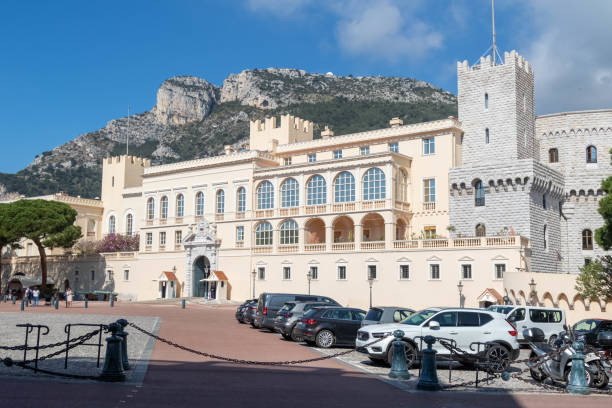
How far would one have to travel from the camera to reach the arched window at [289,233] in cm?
5378

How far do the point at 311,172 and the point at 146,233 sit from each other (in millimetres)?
20879

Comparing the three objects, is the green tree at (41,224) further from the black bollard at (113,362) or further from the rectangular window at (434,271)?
the black bollard at (113,362)

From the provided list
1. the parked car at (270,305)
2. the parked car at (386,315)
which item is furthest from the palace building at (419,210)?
the parked car at (386,315)

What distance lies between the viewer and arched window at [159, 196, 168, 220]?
209 ft

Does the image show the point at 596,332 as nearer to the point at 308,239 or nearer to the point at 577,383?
the point at 577,383

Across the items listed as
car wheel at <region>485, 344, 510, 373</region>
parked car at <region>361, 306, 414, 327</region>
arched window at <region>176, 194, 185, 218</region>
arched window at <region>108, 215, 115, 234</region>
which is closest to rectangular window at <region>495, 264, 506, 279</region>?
parked car at <region>361, 306, 414, 327</region>

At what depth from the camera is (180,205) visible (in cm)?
6262

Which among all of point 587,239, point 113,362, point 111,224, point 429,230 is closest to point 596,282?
point 587,239

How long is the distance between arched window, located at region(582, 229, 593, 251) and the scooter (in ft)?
117

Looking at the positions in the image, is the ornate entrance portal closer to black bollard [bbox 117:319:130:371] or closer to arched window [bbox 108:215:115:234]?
arched window [bbox 108:215:115:234]

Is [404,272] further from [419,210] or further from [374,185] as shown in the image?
[374,185]

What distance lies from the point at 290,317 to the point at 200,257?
3554 cm

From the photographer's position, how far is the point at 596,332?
22.7m

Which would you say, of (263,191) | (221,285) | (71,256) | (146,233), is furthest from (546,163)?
(71,256)
